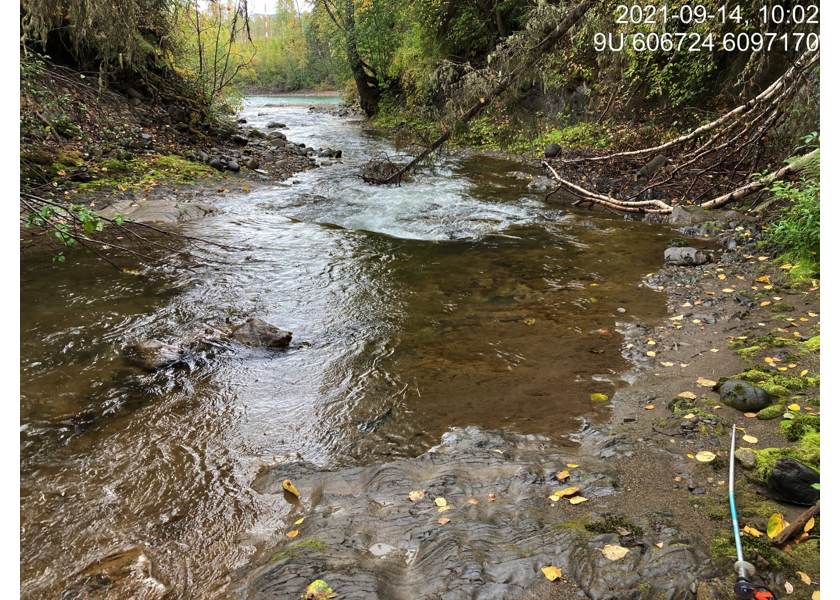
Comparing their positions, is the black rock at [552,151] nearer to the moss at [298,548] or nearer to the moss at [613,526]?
the moss at [613,526]

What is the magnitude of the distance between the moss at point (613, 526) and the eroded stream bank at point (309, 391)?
179 mm

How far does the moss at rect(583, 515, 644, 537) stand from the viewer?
2.44 meters

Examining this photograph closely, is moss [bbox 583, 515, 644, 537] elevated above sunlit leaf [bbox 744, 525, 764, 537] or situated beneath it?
situated beneath

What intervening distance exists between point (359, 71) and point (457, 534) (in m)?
33.7

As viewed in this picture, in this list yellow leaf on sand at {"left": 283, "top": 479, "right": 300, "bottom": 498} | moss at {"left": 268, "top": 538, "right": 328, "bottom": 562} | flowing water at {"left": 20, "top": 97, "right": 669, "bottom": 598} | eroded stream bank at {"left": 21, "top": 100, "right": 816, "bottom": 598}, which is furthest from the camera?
yellow leaf on sand at {"left": 283, "top": 479, "right": 300, "bottom": 498}

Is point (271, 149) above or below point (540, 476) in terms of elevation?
above

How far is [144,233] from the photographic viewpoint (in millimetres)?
8992

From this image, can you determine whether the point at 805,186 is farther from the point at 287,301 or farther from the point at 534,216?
the point at 287,301

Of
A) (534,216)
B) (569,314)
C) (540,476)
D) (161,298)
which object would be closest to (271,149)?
(534,216)

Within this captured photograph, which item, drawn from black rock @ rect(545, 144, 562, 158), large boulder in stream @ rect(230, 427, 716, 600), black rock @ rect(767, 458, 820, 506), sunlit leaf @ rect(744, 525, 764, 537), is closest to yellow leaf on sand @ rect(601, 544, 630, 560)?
large boulder in stream @ rect(230, 427, 716, 600)

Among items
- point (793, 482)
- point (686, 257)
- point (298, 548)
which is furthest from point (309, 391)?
point (686, 257)

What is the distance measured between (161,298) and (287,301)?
1.64m

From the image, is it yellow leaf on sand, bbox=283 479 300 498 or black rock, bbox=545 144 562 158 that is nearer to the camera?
yellow leaf on sand, bbox=283 479 300 498

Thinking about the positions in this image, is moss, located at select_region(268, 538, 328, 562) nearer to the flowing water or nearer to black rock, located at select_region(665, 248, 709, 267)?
the flowing water
